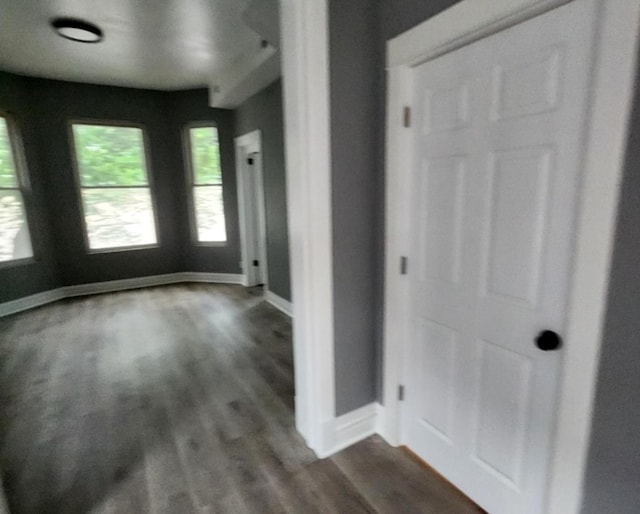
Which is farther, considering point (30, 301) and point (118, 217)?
point (118, 217)

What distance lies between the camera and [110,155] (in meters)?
5.10

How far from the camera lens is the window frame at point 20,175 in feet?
14.1

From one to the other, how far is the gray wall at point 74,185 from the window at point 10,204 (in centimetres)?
14

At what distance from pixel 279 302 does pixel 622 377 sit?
371cm

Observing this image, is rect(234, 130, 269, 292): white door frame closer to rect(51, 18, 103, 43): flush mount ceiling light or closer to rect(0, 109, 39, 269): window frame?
rect(51, 18, 103, 43): flush mount ceiling light

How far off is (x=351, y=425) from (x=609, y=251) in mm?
1551

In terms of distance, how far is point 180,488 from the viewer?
1.74 metres

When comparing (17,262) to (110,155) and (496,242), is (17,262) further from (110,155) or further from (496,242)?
(496,242)

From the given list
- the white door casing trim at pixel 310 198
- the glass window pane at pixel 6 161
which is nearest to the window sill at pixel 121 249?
the glass window pane at pixel 6 161

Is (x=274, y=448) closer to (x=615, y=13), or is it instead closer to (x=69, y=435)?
(x=69, y=435)

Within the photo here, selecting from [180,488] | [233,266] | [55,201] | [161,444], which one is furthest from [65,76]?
[180,488]

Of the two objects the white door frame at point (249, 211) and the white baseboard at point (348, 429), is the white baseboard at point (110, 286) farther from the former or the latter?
the white baseboard at point (348, 429)

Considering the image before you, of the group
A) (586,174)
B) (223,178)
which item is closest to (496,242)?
(586,174)

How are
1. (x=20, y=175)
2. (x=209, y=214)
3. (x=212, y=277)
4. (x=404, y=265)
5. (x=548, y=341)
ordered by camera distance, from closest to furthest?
(x=548, y=341)
(x=404, y=265)
(x=20, y=175)
(x=209, y=214)
(x=212, y=277)
